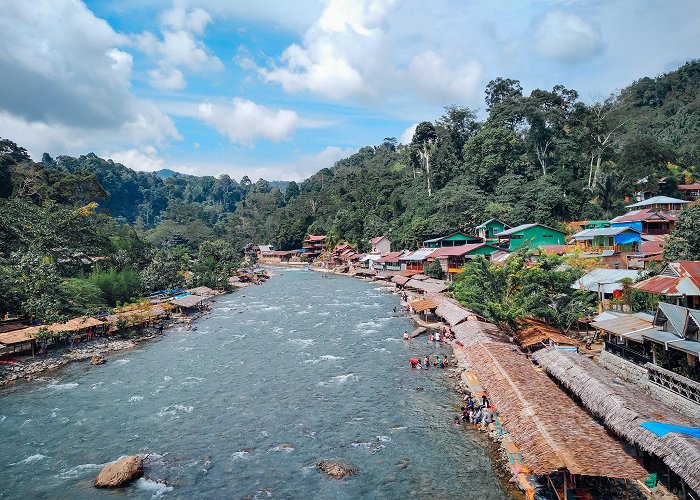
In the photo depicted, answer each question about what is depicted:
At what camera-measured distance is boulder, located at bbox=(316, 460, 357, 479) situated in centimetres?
1601

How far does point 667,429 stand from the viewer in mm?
13336

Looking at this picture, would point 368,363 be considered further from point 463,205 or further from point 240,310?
point 463,205

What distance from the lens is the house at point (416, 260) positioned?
5753cm

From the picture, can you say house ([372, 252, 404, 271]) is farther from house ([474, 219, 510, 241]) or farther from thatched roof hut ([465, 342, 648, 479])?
thatched roof hut ([465, 342, 648, 479])

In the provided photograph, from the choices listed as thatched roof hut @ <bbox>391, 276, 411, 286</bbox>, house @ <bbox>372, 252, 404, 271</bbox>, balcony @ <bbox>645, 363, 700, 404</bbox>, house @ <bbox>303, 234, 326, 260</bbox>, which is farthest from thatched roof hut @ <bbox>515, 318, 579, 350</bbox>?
house @ <bbox>303, 234, 326, 260</bbox>

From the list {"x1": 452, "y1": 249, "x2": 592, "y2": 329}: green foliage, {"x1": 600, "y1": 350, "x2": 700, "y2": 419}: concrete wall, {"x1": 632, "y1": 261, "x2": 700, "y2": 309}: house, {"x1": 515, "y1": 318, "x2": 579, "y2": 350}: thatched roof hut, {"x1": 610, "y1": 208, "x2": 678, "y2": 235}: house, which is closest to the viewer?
{"x1": 600, "y1": 350, "x2": 700, "y2": 419}: concrete wall

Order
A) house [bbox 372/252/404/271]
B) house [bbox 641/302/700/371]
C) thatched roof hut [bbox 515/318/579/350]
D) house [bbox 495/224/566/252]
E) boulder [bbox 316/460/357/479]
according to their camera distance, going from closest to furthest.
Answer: boulder [bbox 316/460/357/479]
house [bbox 641/302/700/371]
thatched roof hut [bbox 515/318/579/350]
house [bbox 495/224/566/252]
house [bbox 372/252/404/271]

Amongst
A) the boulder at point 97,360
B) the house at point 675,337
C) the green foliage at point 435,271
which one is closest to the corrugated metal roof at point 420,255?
the green foliage at point 435,271

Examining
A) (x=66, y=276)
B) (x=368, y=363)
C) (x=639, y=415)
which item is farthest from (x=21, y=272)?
(x=639, y=415)

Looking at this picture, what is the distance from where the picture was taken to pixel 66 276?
137 ft

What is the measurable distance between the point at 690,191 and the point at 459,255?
93.9 ft

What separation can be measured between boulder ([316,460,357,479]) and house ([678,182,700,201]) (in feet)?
179

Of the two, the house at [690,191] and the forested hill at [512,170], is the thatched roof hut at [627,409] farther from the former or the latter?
the house at [690,191]

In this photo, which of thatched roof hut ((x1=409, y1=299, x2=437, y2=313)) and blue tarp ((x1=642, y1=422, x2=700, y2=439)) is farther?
thatched roof hut ((x1=409, y1=299, x2=437, y2=313))
